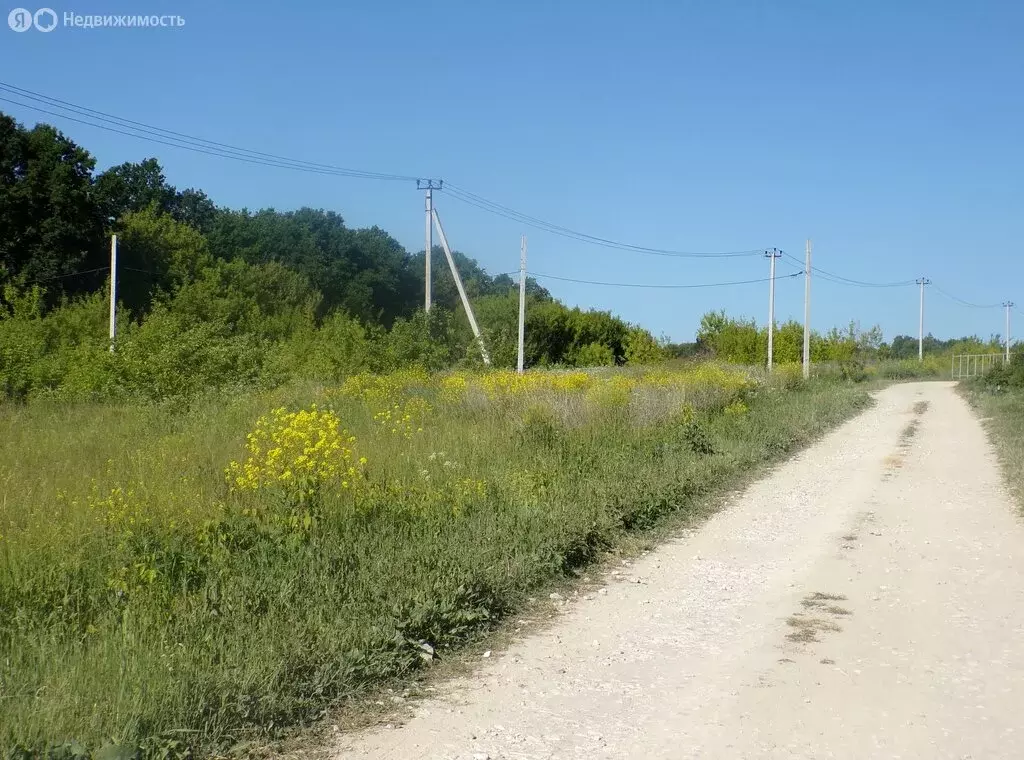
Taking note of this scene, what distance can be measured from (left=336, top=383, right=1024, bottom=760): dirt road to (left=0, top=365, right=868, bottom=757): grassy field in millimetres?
576

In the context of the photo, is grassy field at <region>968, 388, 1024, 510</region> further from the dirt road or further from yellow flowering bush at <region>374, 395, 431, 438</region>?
yellow flowering bush at <region>374, 395, 431, 438</region>

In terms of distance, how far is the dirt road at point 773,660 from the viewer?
427 centimetres

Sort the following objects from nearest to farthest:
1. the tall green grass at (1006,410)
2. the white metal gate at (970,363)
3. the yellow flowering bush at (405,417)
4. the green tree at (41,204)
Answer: the yellow flowering bush at (405,417)
the tall green grass at (1006,410)
the green tree at (41,204)
the white metal gate at (970,363)

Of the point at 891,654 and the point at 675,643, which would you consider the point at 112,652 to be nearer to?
the point at 675,643

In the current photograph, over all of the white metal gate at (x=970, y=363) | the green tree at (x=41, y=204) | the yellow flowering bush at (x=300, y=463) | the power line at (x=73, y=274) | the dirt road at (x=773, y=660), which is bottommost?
the dirt road at (x=773, y=660)

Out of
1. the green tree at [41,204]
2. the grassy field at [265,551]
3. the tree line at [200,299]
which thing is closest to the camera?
the grassy field at [265,551]

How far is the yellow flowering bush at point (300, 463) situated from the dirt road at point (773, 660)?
254 cm

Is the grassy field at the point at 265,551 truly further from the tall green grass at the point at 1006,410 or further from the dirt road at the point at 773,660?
the tall green grass at the point at 1006,410

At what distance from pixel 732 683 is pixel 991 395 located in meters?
33.2

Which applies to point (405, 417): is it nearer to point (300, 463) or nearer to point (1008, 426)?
point (300, 463)

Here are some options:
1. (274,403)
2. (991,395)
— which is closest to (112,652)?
(274,403)

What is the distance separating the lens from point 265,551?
6410 mm

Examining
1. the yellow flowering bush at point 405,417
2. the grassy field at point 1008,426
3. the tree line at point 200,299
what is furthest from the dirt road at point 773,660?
the tree line at point 200,299

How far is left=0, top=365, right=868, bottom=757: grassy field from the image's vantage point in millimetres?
4223
